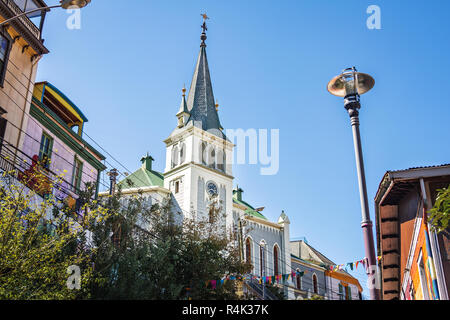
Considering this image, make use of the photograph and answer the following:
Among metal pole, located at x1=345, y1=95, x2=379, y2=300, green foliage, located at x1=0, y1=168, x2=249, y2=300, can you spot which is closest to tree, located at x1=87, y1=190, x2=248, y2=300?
green foliage, located at x1=0, y1=168, x2=249, y2=300

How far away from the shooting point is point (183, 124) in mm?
47031

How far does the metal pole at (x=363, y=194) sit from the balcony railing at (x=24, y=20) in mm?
12816

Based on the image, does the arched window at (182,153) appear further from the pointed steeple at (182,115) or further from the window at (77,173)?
the window at (77,173)

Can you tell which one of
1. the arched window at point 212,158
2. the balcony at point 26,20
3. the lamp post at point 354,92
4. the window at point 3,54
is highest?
the arched window at point 212,158

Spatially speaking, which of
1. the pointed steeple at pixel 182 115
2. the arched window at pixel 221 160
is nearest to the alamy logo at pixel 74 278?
the arched window at pixel 221 160

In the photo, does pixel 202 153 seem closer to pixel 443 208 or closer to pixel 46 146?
pixel 46 146

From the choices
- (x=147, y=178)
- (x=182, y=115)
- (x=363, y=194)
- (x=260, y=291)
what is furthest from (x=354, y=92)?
(x=182, y=115)

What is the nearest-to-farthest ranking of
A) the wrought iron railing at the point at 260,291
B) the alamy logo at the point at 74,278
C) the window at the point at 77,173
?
the alamy logo at the point at 74,278, the window at the point at 77,173, the wrought iron railing at the point at 260,291

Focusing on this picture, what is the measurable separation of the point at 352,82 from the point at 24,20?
1387 cm

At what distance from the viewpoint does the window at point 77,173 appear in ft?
67.2

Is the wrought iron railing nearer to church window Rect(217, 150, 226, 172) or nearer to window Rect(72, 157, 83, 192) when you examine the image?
window Rect(72, 157, 83, 192)

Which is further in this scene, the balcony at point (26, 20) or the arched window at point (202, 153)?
the arched window at point (202, 153)

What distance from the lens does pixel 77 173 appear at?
2103cm
